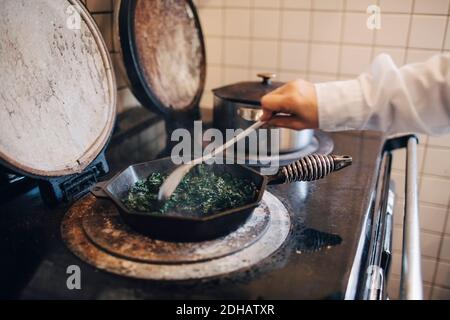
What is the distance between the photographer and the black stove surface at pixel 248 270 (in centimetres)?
56

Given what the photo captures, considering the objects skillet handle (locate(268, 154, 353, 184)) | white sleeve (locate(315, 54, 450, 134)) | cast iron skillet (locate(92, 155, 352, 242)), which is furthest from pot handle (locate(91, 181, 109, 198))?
white sleeve (locate(315, 54, 450, 134))

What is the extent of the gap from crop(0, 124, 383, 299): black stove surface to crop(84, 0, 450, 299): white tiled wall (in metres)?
0.53

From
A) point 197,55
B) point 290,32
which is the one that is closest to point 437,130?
point 290,32

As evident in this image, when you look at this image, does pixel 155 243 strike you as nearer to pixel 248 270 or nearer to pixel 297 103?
pixel 248 270

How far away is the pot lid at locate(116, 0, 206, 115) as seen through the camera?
1.02 meters

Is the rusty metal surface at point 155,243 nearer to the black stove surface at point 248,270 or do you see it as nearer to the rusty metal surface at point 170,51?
the black stove surface at point 248,270

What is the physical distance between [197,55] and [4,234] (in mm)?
845

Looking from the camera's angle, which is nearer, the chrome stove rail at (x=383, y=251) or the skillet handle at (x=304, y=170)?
the chrome stove rail at (x=383, y=251)

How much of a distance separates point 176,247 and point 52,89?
0.41 metres

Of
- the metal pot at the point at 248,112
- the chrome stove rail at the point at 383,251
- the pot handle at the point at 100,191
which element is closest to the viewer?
the chrome stove rail at the point at 383,251

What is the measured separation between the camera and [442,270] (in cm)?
137

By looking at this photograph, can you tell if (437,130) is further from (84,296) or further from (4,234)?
(4,234)

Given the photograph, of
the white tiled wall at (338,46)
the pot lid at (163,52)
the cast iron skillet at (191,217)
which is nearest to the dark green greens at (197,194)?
the cast iron skillet at (191,217)

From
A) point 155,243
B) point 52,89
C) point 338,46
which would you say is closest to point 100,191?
point 155,243
